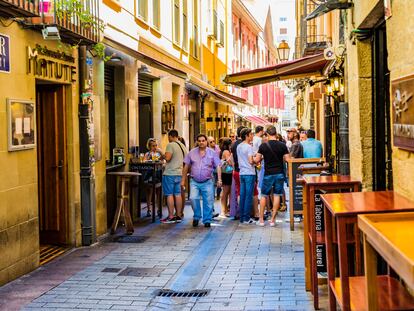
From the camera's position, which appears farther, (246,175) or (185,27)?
(185,27)

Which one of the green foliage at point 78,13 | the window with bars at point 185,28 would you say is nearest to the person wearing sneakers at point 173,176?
the green foliage at point 78,13

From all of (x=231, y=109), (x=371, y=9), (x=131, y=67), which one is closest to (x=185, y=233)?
(x=131, y=67)

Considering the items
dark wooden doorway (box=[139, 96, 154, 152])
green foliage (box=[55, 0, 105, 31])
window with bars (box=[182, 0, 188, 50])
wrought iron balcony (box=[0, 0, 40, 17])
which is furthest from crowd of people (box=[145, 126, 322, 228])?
window with bars (box=[182, 0, 188, 50])

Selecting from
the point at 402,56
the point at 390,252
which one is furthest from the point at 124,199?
the point at 390,252

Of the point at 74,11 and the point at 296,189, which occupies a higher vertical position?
the point at 74,11

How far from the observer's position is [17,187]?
27.9 feet

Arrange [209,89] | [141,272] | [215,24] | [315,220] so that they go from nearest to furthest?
[315,220]
[141,272]
[209,89]
[215,24]

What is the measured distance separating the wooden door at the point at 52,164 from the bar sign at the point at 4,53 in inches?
81.8

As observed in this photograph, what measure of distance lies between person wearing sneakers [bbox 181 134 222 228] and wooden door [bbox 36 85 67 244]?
330cm

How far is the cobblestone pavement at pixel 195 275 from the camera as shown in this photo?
23.7ft

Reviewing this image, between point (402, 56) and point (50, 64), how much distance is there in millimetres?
5691

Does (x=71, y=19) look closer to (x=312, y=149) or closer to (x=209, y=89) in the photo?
(x=312, y=149)

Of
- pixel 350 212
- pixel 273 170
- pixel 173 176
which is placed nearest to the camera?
pixel 350 212

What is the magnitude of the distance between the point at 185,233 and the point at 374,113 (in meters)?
Result: 5.63
